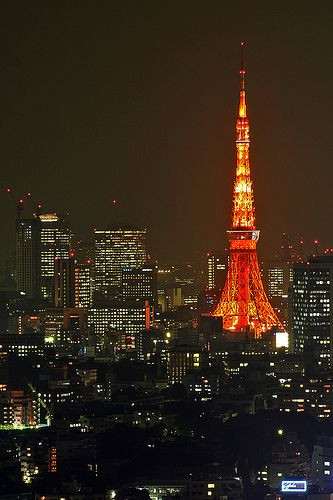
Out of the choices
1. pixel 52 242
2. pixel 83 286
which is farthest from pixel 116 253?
pixel 83 286

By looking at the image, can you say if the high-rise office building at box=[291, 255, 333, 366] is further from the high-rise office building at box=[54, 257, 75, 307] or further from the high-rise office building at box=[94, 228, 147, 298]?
the high-rise office building at box=[94, 228, 147, 298]

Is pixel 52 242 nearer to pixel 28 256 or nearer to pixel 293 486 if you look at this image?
pixel 28 256

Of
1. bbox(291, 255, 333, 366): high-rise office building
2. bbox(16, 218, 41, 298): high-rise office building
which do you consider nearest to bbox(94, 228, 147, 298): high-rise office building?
bbox(16, 218, 41, 298): high-rise office building

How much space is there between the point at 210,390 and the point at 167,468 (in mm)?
8536

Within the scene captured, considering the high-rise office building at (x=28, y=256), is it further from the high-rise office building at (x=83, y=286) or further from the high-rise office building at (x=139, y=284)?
the high-rise office building at (x=139, y=284)

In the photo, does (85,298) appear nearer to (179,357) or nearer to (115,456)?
(179,357)

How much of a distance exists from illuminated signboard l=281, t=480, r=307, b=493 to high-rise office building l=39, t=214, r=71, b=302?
77.9 ft

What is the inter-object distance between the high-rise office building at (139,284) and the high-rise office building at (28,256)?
1.44 metres

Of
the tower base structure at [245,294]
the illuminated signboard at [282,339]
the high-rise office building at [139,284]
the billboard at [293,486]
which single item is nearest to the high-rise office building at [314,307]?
the illuminated signboard at [282,339]

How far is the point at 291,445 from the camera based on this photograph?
29.2m

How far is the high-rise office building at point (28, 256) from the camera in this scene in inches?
1930

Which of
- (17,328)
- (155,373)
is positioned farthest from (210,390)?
(17,328)

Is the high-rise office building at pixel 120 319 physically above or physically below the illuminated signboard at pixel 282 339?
above

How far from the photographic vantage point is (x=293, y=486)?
25.7 m
